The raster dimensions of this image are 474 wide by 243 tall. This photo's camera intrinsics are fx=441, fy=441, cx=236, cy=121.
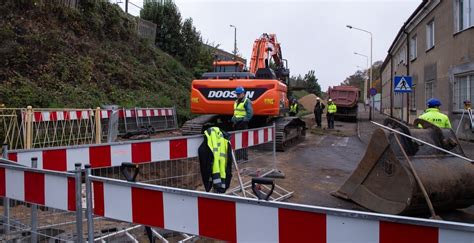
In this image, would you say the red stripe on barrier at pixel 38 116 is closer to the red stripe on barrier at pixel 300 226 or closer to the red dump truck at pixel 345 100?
the red stripe on barrier at pixel 300 226

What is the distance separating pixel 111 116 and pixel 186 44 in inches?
778

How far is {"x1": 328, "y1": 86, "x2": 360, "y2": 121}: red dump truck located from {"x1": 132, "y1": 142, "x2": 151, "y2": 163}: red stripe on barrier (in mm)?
28487

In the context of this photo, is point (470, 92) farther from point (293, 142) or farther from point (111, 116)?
point (111, 116)

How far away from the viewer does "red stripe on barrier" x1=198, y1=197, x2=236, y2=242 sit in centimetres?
292

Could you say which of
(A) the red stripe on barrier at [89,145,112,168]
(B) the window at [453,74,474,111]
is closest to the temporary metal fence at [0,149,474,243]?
(A) the red stripe on barrier at [89,145,112,168]

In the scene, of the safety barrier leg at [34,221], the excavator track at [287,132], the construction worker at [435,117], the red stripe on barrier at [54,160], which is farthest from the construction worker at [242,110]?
the safety barrier leg at [34,221]

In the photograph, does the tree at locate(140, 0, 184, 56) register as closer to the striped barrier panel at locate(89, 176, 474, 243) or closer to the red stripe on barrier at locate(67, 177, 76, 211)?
the red stripe on barrier at locate(67, 177, 76, 211)

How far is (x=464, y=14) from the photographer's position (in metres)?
17.1

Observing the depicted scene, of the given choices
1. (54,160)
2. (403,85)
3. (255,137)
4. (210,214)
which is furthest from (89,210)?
(403,85)

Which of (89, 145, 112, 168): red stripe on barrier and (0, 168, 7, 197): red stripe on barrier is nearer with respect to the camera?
(0, 168, 7, 197): red stripe on barrier

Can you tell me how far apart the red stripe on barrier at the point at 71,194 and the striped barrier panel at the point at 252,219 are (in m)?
0.19

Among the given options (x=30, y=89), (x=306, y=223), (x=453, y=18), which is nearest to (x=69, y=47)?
(x=30, y=89)

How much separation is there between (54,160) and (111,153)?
0.73 meters

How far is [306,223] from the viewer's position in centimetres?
265
